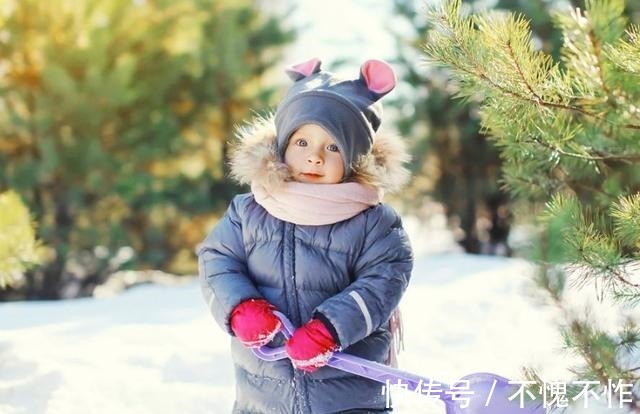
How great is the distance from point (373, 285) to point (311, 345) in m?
0.20

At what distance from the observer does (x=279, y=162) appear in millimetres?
1911

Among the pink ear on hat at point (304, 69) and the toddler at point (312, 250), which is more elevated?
the pink ear on hat at point (304, 69)

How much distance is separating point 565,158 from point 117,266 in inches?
148

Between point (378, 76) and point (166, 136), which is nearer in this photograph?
point (378, 76)

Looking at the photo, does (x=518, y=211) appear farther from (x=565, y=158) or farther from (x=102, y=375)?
(x=102, y=375)

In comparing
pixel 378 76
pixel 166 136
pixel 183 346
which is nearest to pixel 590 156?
pixel 378 76

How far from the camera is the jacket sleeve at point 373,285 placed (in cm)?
177

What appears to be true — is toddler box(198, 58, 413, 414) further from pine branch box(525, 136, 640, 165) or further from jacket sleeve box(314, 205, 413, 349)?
pine branch box(525, 136, 640, 165)

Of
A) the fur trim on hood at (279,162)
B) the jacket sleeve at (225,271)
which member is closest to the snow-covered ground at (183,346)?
the fur trim on hood at (279,162)

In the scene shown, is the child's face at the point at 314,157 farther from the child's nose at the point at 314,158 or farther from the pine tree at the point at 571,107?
the pine tree at the point at 571,107

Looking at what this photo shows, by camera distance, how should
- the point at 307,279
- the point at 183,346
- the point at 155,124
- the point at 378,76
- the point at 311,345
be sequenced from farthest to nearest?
the point at 155,124
the point at 183,346
the point at 378,76
the point at 307,279
the point at 311,345

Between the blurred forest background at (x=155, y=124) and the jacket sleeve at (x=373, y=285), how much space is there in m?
2.74

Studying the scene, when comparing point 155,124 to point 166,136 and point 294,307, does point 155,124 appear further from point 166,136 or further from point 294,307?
point 294,307

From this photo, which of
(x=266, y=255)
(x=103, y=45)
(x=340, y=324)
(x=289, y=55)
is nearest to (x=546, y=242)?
(x=340, y=324)
